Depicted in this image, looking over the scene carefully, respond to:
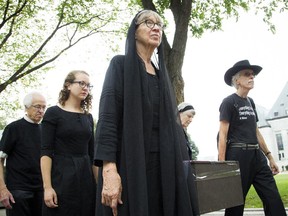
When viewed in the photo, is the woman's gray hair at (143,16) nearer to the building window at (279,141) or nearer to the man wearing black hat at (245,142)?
the man wearing black hat at (245,142)

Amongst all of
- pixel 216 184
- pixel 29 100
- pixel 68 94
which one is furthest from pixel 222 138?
pixel 29 100

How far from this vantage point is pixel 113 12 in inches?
818

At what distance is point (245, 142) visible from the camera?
17.6 feet

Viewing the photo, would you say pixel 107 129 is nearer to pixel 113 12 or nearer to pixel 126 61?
pixel 126 61

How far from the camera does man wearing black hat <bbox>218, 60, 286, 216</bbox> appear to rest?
203 inches

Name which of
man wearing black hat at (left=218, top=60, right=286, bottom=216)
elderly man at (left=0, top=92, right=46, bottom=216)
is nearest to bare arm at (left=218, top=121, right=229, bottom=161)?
man wearing black hat at (left=218, top=60, right=286, bottom=216)

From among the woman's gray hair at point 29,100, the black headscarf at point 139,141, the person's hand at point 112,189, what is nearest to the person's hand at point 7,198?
the woman's gray hair at point 29,100

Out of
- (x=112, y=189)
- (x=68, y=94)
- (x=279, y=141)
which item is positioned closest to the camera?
(x=112, y=189)

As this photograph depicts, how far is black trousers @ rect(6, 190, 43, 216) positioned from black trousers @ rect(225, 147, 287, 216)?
233 centimetres

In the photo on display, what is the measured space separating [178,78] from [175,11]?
7.48ft

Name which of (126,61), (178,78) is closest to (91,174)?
(126,61)

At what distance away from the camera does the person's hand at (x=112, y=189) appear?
2197 millimetres

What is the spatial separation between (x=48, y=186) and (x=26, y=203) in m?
1.02

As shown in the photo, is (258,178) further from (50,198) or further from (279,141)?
(279,141)
